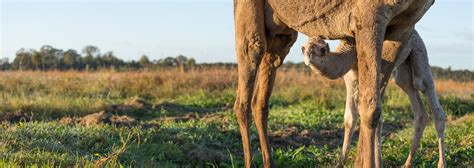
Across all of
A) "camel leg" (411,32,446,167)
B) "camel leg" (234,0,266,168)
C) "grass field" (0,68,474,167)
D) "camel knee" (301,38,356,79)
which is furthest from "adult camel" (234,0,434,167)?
"camel leg" (411,32,446,167)

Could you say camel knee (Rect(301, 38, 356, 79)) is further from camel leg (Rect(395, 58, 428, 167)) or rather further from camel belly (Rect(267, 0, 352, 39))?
camel leg (Rect(395, 58, 428, 167))

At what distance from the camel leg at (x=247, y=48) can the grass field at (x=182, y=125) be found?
0.56 meters

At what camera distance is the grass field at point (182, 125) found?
7.00 meters

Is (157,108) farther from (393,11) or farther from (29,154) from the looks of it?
(393,11)

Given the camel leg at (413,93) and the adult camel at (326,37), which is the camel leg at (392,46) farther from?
the camel leg at (413,93)

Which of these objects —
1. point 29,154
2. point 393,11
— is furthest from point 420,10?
point 29,154

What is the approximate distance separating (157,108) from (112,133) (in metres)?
5.32

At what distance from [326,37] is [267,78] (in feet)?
4.56

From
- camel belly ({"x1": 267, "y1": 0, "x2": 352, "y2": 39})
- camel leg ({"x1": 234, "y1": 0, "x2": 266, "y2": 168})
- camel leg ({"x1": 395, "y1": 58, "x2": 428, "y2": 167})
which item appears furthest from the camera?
camel leg ({"x1": 395, "y1": 58, "x2": 428, "y2": 167})

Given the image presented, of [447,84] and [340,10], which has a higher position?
[340,10]

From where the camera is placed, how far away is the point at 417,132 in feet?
23.4

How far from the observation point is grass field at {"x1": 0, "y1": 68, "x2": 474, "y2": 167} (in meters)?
7.00

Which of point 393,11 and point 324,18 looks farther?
point 324,18

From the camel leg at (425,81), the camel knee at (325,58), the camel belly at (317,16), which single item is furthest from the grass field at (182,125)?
the camel belly at (317,16)
